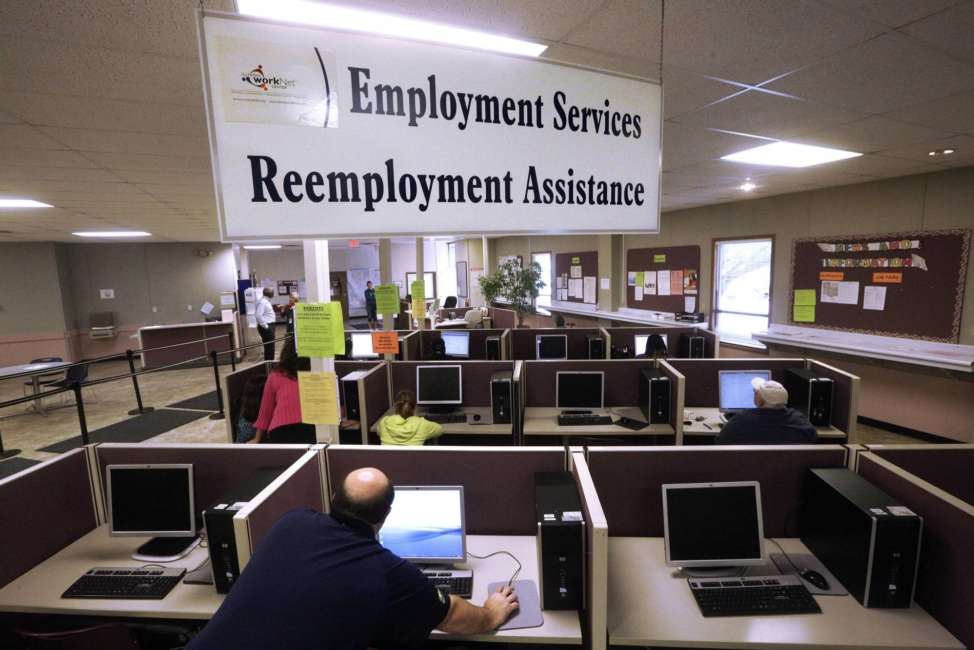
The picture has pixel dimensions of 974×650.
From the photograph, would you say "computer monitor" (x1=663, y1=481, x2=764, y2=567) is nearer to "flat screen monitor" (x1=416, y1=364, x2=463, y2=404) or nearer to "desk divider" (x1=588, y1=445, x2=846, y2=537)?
"desk divider" (x1=588, y1=445, x2=846, y2=537)

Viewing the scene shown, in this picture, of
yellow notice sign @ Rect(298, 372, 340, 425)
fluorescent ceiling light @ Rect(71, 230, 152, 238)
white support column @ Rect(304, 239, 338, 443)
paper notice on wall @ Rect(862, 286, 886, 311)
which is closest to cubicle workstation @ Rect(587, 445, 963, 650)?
yellow notice sign @ Rect(298, 372, 340, 425)

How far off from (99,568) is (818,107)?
3.98 m

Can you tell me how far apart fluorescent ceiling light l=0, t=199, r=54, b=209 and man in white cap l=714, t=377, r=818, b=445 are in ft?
20.8

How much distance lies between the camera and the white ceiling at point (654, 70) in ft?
4.77

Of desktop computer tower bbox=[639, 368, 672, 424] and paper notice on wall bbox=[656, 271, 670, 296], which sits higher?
paper notice on wall bbox=[656, 271, 670, 296]

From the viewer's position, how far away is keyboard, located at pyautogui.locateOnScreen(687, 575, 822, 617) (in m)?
1.55

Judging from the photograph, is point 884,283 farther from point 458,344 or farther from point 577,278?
point 577,278

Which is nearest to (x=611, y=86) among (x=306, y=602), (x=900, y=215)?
(x=306, y=602)

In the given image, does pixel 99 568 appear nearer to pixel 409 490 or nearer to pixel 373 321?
pixel 409 490

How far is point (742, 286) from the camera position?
613 cm

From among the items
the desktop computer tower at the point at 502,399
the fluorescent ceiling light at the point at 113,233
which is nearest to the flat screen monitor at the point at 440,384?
the desktop computer tower at the point at 502,399

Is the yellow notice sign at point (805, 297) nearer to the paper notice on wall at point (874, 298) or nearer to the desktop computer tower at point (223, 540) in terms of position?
the paper notice on wall at point (874, 298)

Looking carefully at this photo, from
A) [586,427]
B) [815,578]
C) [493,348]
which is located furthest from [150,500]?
[493,348]

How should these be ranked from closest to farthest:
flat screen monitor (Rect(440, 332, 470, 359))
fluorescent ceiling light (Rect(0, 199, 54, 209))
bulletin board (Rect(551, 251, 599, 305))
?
fluorescent ceiling light (Rect(0, 199, 54, 209))
flat screen monitor (Rect(440, 332, 470, 359))
bulletin board (Rect(551, 251, 599, 305))
